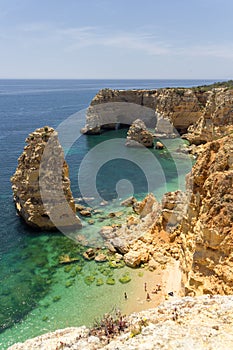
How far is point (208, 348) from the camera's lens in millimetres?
8641

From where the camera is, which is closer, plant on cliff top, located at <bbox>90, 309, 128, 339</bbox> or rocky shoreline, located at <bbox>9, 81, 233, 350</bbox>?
rocky shoreline, located at <bbox>9, 81, 233, 350</bbox>

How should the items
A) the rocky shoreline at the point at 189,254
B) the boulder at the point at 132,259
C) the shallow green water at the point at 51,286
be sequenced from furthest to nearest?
the boulder at the point at 132,259 → the shallow green water at the point at 51,286 → the rocky shoreline at the point at 189,254

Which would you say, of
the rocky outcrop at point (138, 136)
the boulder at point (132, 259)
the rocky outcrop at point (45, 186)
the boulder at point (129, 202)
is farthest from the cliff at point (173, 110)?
the boulder at point (132, 259)

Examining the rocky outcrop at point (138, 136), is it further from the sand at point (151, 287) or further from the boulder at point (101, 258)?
the sand at point (151, 287)

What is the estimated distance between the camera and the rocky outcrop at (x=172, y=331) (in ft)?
29.5

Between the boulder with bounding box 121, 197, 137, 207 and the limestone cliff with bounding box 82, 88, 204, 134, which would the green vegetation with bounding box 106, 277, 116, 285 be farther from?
the limestone cliff with bounding box 82, 88, 204, 134

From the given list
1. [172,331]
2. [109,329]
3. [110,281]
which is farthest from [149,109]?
[172,331]

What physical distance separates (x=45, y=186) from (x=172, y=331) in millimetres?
21627

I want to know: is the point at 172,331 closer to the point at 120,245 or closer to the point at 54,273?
the point at 54,273

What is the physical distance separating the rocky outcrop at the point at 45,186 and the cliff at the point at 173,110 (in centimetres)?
2620

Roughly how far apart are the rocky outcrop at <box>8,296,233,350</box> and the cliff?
3570cm

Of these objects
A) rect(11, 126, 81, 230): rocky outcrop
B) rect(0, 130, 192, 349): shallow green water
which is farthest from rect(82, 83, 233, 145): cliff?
rect(0, 130, 192, 349): shallow green water

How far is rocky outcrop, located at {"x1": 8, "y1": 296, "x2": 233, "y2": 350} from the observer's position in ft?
29.5

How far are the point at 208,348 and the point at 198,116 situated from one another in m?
63.5
